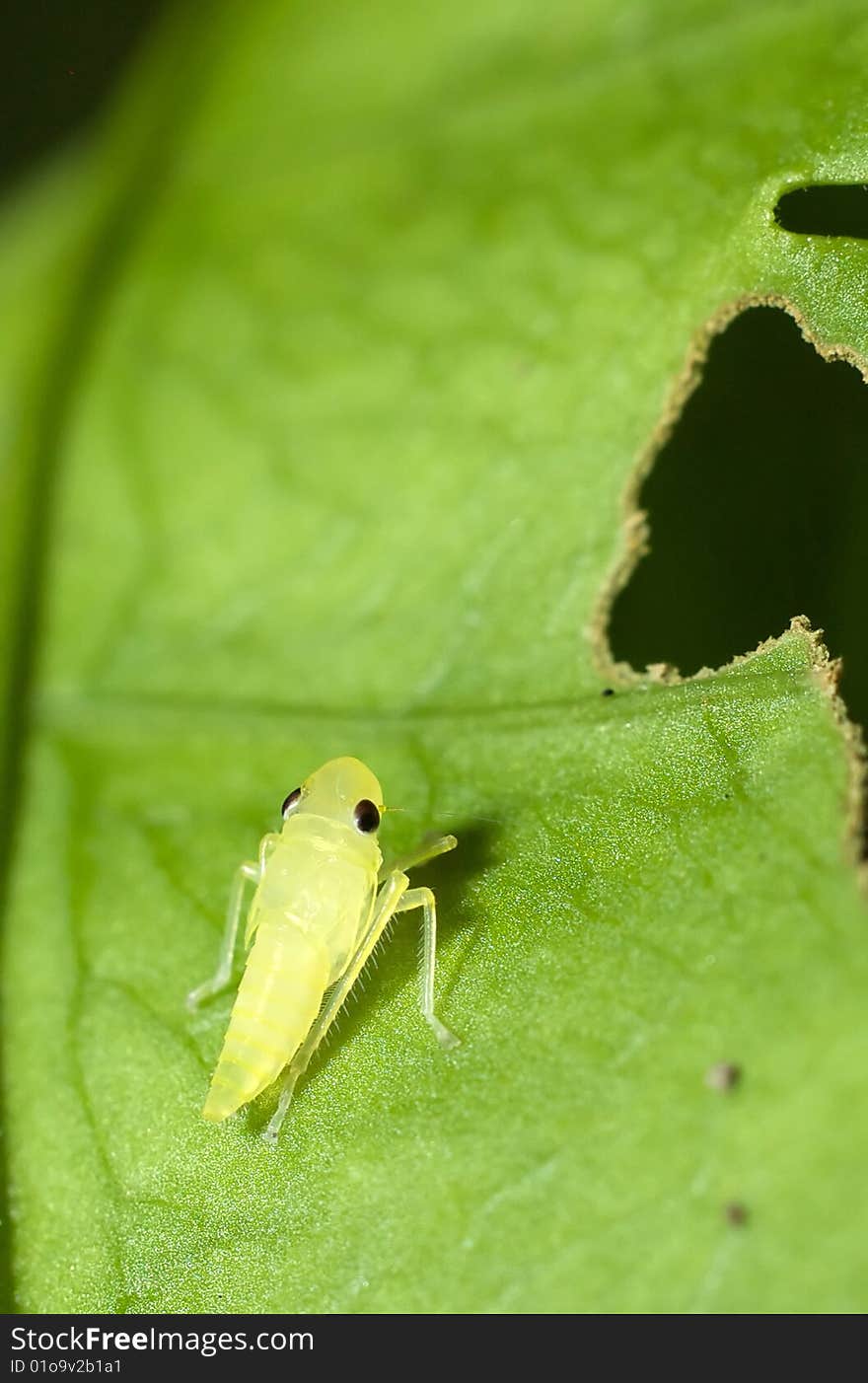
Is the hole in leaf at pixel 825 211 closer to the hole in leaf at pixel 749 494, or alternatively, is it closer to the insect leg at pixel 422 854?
the hole in leaf at pixel 749 494

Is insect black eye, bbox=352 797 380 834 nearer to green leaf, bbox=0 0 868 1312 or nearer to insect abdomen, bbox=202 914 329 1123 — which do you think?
green leaf, bbox=0 0 868 1312

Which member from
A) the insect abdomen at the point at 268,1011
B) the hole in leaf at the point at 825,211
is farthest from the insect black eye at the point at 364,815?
the hole in leaf at the point at 825,211

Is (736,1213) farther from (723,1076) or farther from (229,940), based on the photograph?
(229,940)

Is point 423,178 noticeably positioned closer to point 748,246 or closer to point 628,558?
point 748,246

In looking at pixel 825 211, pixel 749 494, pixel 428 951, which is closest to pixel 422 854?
pixel 428 951

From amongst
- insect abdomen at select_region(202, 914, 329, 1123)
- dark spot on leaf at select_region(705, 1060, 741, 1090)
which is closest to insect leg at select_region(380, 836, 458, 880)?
insect abdomen at select_region(202, 914, 329, 1123)

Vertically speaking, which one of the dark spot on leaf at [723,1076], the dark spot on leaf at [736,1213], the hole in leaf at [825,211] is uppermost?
the hole in leaf at [825,211]

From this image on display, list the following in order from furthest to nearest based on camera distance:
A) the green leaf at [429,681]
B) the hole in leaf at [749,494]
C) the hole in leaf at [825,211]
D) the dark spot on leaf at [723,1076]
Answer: the hole in leaf at [749,494], the hole in leaf at [825,211], the green leaf at [429,681], the dark spot on leaf at [723,1076]

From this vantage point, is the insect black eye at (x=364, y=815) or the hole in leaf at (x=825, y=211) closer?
the insect black eye at (x=364, y=815)
